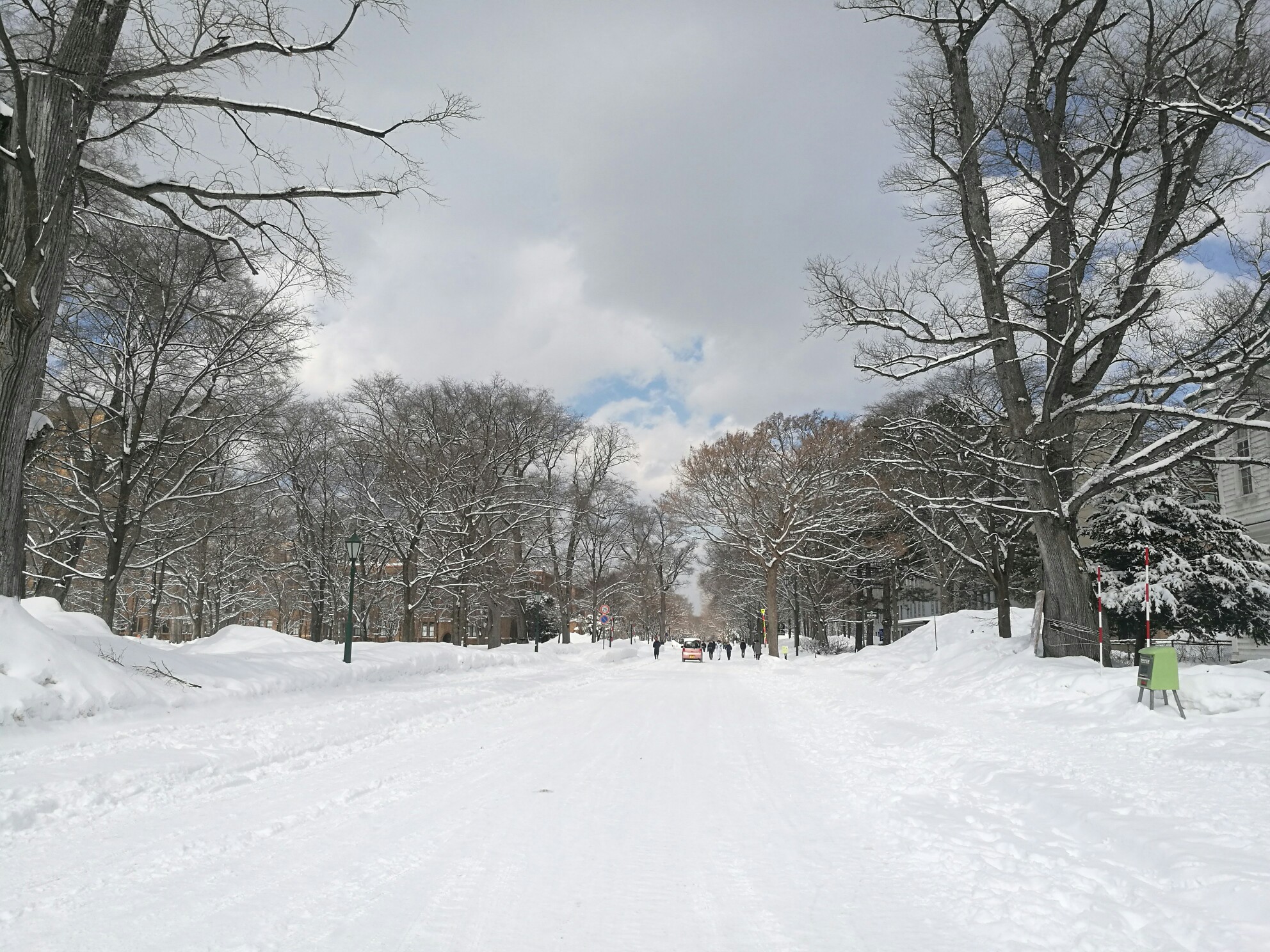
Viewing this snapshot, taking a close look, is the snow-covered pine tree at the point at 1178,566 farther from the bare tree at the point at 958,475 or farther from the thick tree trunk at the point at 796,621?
the thick tree trunk at the point at 796,621

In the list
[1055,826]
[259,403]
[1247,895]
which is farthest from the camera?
[259,403]

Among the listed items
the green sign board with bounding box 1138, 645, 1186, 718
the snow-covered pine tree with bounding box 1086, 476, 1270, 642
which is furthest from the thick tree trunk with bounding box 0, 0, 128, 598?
the snow-covered pine tree with bounding box 1086, 476, 1270, 642

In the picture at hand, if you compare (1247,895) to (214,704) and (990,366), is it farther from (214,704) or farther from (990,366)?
(990,366)

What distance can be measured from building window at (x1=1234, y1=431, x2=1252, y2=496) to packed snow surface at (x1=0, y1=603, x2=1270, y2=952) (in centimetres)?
2448

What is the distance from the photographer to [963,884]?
4.88 meters

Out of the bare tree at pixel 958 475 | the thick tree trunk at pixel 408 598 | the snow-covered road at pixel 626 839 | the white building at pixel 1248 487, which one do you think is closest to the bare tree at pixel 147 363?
the snow-covered road at pixel 626 839

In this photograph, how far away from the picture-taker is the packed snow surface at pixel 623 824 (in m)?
4.08

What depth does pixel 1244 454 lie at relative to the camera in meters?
31.5

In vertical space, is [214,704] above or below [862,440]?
below

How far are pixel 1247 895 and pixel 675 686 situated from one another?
A: 19597 mm

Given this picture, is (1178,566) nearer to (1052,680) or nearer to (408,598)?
(1052,680)

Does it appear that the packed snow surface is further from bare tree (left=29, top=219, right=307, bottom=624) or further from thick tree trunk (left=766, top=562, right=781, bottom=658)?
thick tree trunk (left=766, top=562, right=781, bottom=658)

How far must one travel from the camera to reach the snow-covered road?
4.04 metres

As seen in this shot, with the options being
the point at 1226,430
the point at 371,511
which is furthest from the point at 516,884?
the point at 371,511
